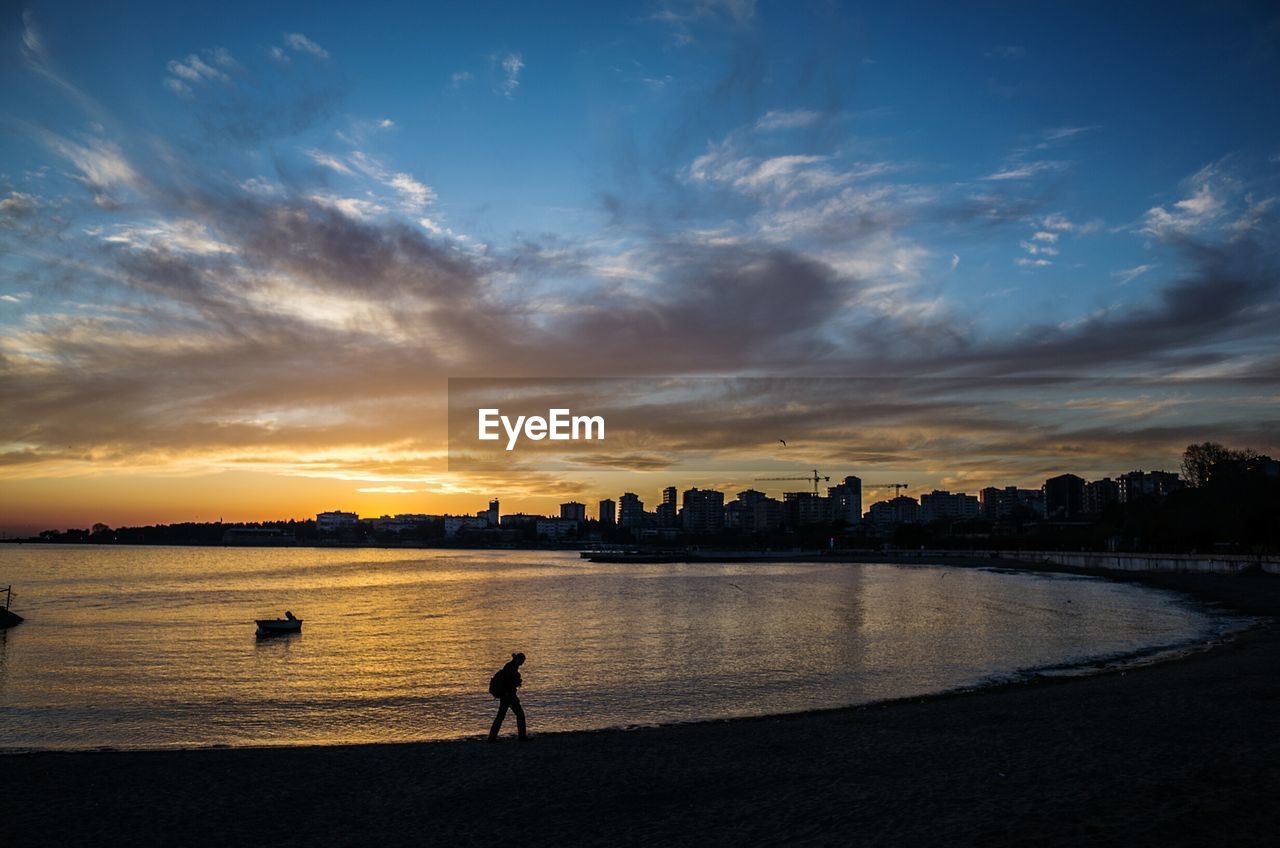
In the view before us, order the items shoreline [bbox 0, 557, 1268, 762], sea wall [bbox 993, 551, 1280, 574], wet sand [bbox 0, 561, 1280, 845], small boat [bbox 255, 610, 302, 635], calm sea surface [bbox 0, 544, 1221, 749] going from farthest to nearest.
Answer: sea wall [bbox 993, 551, 1280, 574] → small boat [bbox 255, 610, 302, 635] → calm sea surface [bbox 0, 544, 1221, 749] → shoreline [bbox 0, 557, 1268, 762] → wet sand [bbox 0, 561, 1280, 845]

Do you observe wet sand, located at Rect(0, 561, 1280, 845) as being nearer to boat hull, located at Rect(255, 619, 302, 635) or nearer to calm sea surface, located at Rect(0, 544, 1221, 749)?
calm sea surface, located at Rect(0, 544, 1221, 749)

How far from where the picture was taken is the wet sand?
11500 mm

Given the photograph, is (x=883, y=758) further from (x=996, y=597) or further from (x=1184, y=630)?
(x=996, y=597)

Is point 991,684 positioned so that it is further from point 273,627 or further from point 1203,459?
point 1203,459

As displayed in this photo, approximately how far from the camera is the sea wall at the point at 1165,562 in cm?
8875

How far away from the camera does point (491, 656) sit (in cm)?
4022

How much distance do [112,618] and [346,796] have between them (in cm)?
5779

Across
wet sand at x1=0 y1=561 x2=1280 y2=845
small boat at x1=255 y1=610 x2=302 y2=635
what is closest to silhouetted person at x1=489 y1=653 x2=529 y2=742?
wet sand at x1=0 y1=561 x2=1280 y2=845

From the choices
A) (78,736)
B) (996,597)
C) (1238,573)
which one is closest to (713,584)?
(996,597)

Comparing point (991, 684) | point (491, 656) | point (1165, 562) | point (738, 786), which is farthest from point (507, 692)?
point (1165, 562)

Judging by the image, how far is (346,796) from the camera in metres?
14.3

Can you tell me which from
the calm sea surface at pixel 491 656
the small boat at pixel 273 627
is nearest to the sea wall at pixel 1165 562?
the calm sea surface at pixel 491 656

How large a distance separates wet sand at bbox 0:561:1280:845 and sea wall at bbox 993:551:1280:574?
8392cm

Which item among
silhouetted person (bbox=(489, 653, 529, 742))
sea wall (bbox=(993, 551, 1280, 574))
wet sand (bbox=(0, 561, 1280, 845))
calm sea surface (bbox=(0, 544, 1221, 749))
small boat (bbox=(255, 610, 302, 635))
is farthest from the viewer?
sea wall (bbox=(993, 551, 1280, 574))
